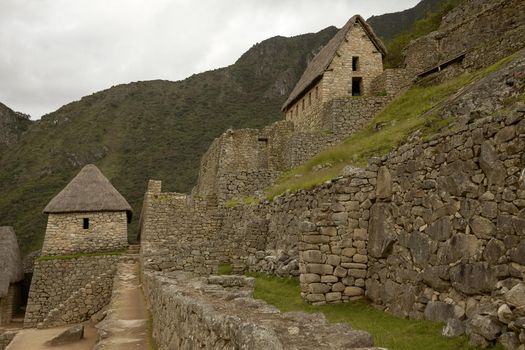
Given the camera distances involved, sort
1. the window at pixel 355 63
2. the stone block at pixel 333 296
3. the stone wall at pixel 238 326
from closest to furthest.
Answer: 1. the stone wall at pixel 238 326
2. the stone block at pixel 333 296
3. the window at pixel 355 63

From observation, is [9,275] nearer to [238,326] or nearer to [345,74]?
[345,74]

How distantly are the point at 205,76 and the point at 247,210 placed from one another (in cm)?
7227

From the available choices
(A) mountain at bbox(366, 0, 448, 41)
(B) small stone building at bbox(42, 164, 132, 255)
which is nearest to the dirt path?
(B) small stone building at bbox(42, 164, 132, 255)

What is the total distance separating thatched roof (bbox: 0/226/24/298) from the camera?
25164 millimetres

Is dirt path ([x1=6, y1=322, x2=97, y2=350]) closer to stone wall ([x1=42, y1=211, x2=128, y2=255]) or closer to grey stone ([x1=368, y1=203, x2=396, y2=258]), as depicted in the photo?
stone wall ([x1=42, y1=211, x2=128, y2=255])

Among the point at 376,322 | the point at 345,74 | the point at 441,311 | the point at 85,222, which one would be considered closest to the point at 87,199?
the point at 85,222

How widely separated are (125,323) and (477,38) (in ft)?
69.5

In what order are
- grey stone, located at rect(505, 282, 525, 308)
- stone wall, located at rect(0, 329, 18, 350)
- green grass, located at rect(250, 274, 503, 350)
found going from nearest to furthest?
1. grey stone, located at rect(505, 282, 525, 308)
2. green grass, located at rect(250, 274, 503, 350)
3. stone wall, located at rect(0, 329, 18, 350)

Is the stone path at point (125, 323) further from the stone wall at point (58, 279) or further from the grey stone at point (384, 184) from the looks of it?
the stone wall at point (58, 279)

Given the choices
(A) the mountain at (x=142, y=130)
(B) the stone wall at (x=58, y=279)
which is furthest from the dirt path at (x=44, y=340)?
(A) the mountain at (x=142, y=130)

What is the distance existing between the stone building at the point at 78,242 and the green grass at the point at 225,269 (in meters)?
8.02

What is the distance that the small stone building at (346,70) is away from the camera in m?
26.4

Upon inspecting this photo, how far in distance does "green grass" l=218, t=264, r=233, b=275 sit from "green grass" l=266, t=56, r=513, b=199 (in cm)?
303

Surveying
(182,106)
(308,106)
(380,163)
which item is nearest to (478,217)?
(380,163)
